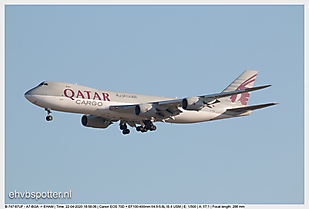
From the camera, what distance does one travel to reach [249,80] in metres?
59.6

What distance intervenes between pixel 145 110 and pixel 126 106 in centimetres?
208

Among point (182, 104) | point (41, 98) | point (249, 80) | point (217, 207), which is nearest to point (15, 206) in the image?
point (41, 98)

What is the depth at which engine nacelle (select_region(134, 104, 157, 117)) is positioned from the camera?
4866cm

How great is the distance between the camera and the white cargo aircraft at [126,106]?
46.8 metres

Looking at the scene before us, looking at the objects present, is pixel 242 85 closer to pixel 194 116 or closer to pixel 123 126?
pixel 194 116

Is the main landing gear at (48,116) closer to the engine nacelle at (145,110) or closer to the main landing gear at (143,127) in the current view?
the engine nacelle at (145,110)

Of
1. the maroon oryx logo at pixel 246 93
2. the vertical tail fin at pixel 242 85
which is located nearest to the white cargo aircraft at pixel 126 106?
the vertical tail fin at pixel 242 85

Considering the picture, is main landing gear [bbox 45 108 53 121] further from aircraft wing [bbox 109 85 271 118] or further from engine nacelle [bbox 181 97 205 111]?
engine nacelle [bbox 181 97 205 111]

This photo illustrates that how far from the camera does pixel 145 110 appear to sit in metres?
48.8

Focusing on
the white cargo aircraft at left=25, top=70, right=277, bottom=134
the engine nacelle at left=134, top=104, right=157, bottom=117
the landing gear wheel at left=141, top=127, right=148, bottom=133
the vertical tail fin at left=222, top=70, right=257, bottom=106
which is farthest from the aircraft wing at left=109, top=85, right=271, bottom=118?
the vertical tail fin at left=222, top=70, right=257, bottom=106

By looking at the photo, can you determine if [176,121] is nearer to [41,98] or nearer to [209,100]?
[209,100]

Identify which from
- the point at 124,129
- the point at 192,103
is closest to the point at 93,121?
the point at 124,129

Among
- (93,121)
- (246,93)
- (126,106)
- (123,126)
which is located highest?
(246,93)

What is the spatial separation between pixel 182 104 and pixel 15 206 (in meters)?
19.5
